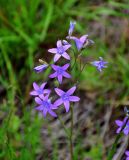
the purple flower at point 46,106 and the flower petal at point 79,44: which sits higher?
the flower petal at point 79,44

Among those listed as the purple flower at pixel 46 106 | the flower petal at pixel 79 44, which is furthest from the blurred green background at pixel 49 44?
the flower petal at pixel 79 44

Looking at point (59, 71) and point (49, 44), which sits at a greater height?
point (59, 71)

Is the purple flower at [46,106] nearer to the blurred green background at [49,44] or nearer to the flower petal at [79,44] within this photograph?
the flower petal at [79,44]

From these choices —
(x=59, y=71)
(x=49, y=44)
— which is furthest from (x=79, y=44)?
(x=49, y=44)

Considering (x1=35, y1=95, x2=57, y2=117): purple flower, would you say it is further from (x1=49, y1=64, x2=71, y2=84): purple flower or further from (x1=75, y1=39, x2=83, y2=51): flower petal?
(x1=75, y1=39, x2=83, y2=51): flower petal

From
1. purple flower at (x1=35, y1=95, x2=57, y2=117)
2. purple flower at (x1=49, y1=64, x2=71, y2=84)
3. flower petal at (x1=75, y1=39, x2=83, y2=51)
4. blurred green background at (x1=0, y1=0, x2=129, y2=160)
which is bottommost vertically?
blurred green background at (x1=0, y1=0, x2=129, y2=160)

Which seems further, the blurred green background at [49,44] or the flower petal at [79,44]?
the blurred green background at [49,44]

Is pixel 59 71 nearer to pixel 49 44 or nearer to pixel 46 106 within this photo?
pixel 46 106

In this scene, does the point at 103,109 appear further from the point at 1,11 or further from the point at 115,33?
the point at 1,11

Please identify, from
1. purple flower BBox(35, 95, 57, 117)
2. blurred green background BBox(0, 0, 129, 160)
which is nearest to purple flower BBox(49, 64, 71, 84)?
purple flower BBox(35, 95, 57, 117)
